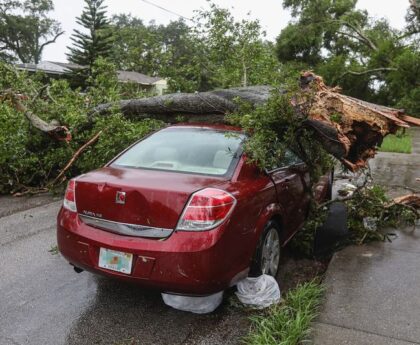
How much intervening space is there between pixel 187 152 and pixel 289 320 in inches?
63.5

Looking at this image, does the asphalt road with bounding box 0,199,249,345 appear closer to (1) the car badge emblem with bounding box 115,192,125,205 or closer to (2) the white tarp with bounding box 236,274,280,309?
(2) the white tarp with bounding box 236,274,280,309

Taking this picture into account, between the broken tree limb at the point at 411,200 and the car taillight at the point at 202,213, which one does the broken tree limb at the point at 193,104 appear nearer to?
the car taillight at the point at 202,213

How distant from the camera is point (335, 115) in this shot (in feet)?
14.3

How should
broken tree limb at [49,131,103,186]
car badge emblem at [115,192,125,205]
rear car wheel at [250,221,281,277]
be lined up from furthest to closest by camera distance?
broken tree limb at [49,131,103,186] → rear car wheel at [250,221,281,277] → car badge emblem at [115,192,125,205]

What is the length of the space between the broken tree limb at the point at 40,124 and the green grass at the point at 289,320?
494 centimetres

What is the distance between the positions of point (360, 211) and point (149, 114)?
3.40 meters

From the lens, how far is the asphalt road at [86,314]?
116 inches

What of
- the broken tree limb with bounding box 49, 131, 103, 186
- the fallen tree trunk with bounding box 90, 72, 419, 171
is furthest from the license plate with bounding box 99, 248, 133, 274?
the broken tree limb with bounding box 49, 131, 103, 186

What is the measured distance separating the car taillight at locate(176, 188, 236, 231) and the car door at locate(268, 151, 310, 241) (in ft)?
3.26

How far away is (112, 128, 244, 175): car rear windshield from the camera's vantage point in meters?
3.52

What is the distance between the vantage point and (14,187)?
6957 millimetres

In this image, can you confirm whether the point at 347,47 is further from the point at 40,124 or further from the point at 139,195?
the point at 139,195

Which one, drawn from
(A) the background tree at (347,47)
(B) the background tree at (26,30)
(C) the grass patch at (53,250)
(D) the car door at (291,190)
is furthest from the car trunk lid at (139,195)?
(B) the background tree at (26,30)

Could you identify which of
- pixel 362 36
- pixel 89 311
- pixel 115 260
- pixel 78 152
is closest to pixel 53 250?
pixel 89 311
